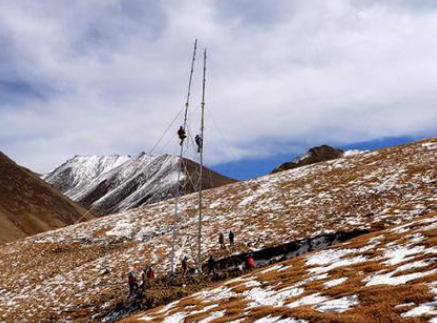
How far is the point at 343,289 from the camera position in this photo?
60.0 feet

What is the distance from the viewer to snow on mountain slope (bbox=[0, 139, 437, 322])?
1583 inches

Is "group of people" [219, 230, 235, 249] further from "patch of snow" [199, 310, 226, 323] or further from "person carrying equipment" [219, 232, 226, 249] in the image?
"patch of snow" [199, 310, 226, 323]

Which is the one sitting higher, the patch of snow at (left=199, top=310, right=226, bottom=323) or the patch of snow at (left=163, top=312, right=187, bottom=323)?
the patch of snow at (left=199, top=310, right=226, bottom=323)

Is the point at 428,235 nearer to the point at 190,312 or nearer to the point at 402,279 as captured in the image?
the point at 402,279

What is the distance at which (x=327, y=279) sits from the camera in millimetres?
21781

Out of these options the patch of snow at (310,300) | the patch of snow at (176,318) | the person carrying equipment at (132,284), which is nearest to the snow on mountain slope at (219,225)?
the person carrying equipment at (132,284)

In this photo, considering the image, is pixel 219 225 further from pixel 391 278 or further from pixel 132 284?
pixel 391 278

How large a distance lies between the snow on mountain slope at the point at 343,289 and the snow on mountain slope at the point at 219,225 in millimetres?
11726

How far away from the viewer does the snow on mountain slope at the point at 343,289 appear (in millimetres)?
14445

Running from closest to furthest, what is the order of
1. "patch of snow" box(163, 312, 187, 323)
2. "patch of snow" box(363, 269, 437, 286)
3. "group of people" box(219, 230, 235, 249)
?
"patch of snow" box(363, 269, 437, 286) < "patch of snow" box(163, 312, 187, 323) < "group of people" box(219, 230, 235, 249)

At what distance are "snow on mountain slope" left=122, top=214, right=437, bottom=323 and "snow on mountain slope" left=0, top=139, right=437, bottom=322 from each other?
11.7 m

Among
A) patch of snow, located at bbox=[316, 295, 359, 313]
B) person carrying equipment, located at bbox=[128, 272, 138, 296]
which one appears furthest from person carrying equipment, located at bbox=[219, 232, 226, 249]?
patch of snow, located at bbox=[316, 295, 359, 313]

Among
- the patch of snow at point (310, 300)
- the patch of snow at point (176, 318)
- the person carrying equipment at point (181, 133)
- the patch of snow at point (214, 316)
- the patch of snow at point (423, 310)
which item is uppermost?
the person carrying equipment at point (181, 133)

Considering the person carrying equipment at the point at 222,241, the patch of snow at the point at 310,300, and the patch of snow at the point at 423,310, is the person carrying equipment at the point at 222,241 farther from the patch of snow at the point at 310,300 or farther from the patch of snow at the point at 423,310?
the patch of snow at the point at 423,310
